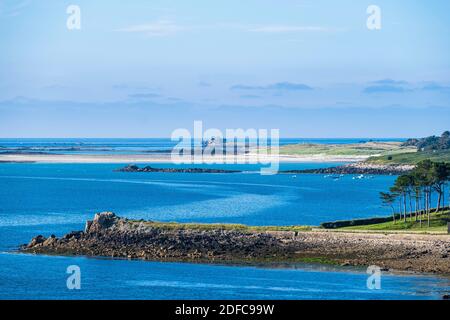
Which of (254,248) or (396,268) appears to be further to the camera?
A: (254,248)

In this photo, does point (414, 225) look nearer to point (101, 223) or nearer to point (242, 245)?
point (242, 245)

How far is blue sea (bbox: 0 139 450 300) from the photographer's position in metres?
54.8

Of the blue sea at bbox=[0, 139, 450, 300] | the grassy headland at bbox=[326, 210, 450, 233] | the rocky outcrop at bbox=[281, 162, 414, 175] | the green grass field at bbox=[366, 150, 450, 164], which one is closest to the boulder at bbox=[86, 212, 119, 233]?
the blue sea at bbox=[0, 139, 450, 300]

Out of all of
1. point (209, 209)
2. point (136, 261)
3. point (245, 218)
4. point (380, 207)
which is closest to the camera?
point (136, 261)

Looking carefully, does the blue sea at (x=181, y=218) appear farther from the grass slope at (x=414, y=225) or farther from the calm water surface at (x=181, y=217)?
the grass slope at (x=414, y=225)

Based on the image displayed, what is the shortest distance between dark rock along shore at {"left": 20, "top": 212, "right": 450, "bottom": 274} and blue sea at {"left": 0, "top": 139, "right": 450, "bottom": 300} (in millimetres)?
2066

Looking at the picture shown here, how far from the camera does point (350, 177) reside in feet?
586

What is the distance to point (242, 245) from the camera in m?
67.1

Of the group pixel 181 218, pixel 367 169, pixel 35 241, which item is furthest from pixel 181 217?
pixel 367 169

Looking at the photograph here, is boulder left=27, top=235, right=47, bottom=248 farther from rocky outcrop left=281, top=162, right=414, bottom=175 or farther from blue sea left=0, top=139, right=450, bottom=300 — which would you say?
rocky outcrop left=281, top=162, right=414, bottom=175
